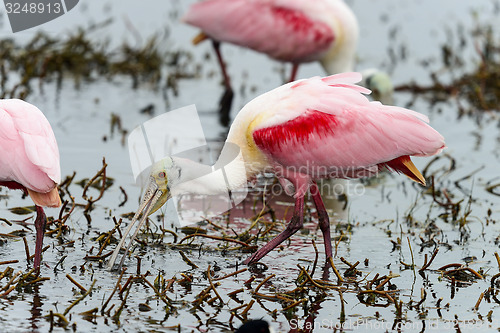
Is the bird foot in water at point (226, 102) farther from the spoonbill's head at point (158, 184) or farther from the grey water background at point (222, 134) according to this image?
the spoonbill's head at point (158, 184)

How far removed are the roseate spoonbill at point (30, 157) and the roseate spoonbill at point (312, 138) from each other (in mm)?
720

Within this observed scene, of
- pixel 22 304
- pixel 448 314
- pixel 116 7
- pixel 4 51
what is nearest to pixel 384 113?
pixel 448 314

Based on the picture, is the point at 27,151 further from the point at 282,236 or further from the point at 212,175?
the point at 282,236

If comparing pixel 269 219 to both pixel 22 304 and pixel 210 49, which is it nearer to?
pixel 22 304

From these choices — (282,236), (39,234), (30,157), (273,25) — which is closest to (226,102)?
(273,25)

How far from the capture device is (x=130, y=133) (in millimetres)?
9797

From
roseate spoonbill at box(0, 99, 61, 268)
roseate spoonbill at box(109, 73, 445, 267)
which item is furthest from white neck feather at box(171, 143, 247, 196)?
roseate spoonbill at box(0, 99, 61, 268)

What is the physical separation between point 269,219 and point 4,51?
6.01 metres

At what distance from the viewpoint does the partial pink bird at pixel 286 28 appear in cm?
1066

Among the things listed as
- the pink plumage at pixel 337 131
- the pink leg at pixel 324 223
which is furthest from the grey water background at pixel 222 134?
the pink plumage at pixel 337 131

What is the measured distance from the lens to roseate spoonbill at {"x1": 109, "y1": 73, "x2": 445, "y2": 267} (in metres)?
6.30

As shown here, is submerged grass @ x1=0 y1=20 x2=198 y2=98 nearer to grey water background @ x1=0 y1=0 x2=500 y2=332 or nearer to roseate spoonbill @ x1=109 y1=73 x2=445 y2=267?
grey water background @ x1=0 y1=0 x2=500 y2=332

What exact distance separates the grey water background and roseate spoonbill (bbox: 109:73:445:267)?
0.54 meters

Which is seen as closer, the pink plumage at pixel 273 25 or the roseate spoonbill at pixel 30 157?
the roseate spoonbill at pixel 30 157
